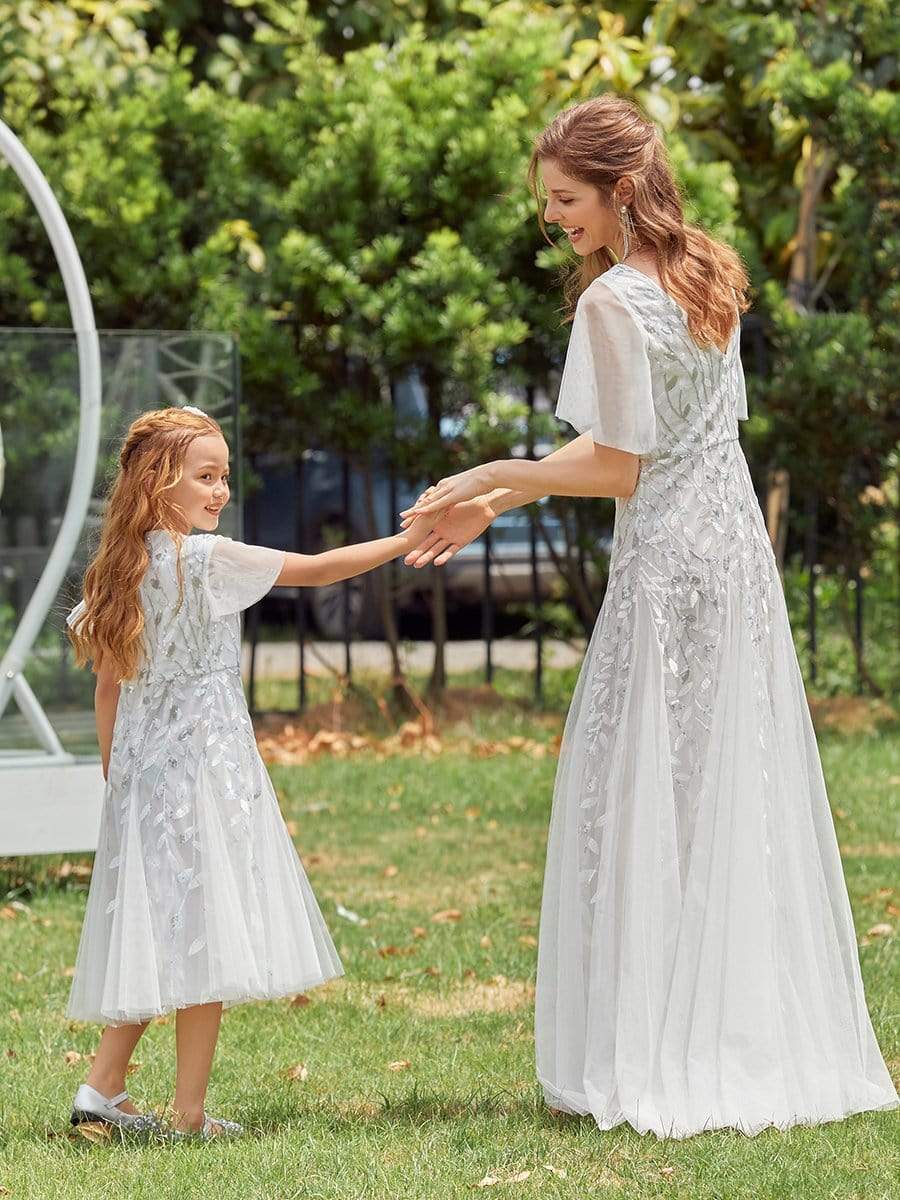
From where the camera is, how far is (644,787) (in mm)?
3283

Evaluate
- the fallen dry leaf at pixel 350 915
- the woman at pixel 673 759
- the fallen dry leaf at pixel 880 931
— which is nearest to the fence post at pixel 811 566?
the fallen dry leaf at pixel 880 931

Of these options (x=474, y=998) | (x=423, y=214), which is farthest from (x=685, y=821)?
(x=423, y=214)

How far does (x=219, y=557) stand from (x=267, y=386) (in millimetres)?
5551

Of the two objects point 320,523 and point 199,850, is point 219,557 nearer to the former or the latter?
point 199,850

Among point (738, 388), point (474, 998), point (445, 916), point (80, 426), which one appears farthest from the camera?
point (80, 426)

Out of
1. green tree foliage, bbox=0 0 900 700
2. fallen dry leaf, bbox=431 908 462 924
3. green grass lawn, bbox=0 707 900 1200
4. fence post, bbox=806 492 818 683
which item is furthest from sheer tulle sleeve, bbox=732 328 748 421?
fence post, bbox=806 492 818 683

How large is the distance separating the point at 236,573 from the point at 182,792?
42 centimetres

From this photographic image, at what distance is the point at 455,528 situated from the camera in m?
3.55

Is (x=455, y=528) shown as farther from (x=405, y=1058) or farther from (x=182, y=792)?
(x=405, y=1058)

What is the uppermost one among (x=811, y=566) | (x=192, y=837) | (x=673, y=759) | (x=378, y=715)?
(x=811, y=566)

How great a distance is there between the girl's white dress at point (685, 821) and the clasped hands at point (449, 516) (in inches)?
10.4

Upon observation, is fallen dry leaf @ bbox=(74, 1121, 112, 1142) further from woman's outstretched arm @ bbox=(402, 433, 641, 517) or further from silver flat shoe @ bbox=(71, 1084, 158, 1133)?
woman's outstretched arm @ bbox=(402, 433, 641, 517)

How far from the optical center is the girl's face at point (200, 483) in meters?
3.42

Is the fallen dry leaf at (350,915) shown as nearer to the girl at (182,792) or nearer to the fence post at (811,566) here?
the girl at (182,792)
